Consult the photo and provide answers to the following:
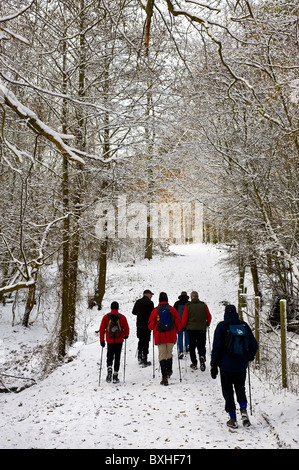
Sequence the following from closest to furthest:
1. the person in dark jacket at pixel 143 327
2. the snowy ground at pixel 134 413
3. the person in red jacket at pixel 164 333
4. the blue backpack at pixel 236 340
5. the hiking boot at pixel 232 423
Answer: the snowy ground at pixel 134 413 → the hiking boot at pixel 232 423 → the blue backpack at pixel 236 340 → the person in red jacket at pixel 164 333 → the person in dark jacket at pixel 143 327

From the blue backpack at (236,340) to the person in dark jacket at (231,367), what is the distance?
5 centimetres

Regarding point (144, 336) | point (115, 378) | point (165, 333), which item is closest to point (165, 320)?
point (165, 333)

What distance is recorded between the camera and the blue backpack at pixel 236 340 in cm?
514

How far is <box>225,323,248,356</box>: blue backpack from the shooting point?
16.9 ft

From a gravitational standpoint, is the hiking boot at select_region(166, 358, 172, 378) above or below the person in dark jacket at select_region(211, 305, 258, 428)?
below

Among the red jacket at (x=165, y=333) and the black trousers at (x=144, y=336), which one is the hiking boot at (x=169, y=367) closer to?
the red jacket at (x=165, y=333)

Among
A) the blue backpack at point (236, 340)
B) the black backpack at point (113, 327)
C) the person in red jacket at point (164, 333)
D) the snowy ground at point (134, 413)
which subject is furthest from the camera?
the black backpack at point (113, 327)

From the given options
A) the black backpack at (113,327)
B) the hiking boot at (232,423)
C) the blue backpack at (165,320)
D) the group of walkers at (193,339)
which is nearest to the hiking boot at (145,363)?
the group of walkers at (193,339)

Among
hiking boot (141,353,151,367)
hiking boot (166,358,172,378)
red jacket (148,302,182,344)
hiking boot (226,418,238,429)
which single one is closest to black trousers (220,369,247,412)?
hiking boot (226,418,238,429)

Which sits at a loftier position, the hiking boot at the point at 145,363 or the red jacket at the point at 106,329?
the red jacket at the point at 106,329

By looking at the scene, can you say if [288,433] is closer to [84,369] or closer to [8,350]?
[84,369]

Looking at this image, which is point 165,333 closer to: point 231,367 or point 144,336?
point 144,336

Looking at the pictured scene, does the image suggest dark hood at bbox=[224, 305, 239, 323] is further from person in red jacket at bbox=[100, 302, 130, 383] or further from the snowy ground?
person in red jacket at bbox=[100, 302, 130, 383]

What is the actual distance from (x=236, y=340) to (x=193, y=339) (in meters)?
3.37
